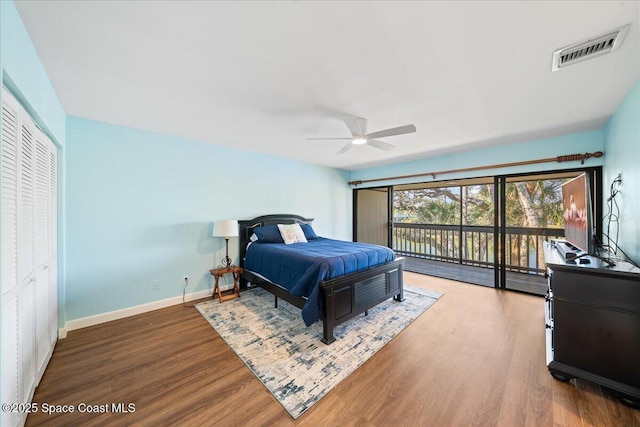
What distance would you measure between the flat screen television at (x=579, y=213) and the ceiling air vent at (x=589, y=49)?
1.04m

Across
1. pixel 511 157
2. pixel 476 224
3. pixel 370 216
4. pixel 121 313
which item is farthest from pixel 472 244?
pixel 121 313

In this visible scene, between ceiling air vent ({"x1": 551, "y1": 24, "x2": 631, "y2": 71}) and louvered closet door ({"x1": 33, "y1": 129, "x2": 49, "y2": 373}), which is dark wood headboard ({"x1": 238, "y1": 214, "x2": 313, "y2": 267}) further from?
ceiling air vent ({"x1": 551, "y1": 24, "x2": 631, "y2": 71})

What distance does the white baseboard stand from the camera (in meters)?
2.62

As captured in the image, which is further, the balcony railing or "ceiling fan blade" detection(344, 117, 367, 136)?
the balcony railing

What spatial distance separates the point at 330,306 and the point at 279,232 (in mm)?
1963

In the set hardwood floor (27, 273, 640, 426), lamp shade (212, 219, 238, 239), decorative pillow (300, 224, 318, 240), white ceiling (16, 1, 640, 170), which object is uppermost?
white ceiling (16, 1, 640, 170)

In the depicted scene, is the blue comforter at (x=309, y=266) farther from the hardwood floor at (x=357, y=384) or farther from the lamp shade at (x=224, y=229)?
the hardwood floor at (x=357, y=384)

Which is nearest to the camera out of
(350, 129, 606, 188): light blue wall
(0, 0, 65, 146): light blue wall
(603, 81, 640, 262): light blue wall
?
(0, 0, 65, 146): light blue wall

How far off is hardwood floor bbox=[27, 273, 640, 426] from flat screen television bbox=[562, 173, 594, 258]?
1063 mm

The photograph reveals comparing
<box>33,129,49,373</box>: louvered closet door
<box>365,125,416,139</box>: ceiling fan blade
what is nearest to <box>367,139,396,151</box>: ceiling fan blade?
<box>365,125,416,139</box>: ceiling fan blade

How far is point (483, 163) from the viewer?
13.0 ft

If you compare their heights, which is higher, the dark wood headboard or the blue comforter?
the dark wood headboard

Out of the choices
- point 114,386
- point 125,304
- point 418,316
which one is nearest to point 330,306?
point 418,316

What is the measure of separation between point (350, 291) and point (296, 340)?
766 millimetres
